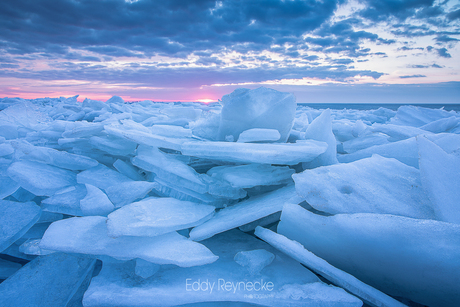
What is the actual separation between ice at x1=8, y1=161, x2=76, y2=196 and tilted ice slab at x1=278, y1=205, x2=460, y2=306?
1.30m

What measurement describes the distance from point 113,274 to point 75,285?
26 centimetres

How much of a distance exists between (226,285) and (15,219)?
1.07 metres

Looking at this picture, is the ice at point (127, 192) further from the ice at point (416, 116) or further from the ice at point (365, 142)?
the ice at point (416, 116)

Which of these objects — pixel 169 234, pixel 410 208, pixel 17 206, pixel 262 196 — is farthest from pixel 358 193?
pixel 17 206

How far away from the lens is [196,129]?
1.83 m

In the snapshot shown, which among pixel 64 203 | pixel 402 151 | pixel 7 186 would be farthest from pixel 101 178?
pixel 402 151

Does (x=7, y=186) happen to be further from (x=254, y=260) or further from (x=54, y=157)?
(x=254, y=260)

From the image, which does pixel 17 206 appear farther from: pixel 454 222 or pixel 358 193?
pixel 454 222

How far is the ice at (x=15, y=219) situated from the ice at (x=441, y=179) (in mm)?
1730

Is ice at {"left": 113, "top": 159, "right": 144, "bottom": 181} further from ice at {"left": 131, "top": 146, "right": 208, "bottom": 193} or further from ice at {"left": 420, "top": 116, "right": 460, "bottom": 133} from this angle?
ice at {"left": 420, "top": 116, "right": 460, "bottom": 133}

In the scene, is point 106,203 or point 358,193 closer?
point 358,193

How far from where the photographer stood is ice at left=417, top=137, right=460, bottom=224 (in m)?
0.81

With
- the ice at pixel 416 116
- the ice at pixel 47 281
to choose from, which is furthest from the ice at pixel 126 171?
the ice at pixel 416 116

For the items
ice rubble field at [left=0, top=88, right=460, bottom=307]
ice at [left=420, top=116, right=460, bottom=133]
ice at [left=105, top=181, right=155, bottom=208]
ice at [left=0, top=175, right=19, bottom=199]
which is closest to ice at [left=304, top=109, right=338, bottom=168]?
ice rubble field at [left=0, top=88, right=460, bottom=307]
